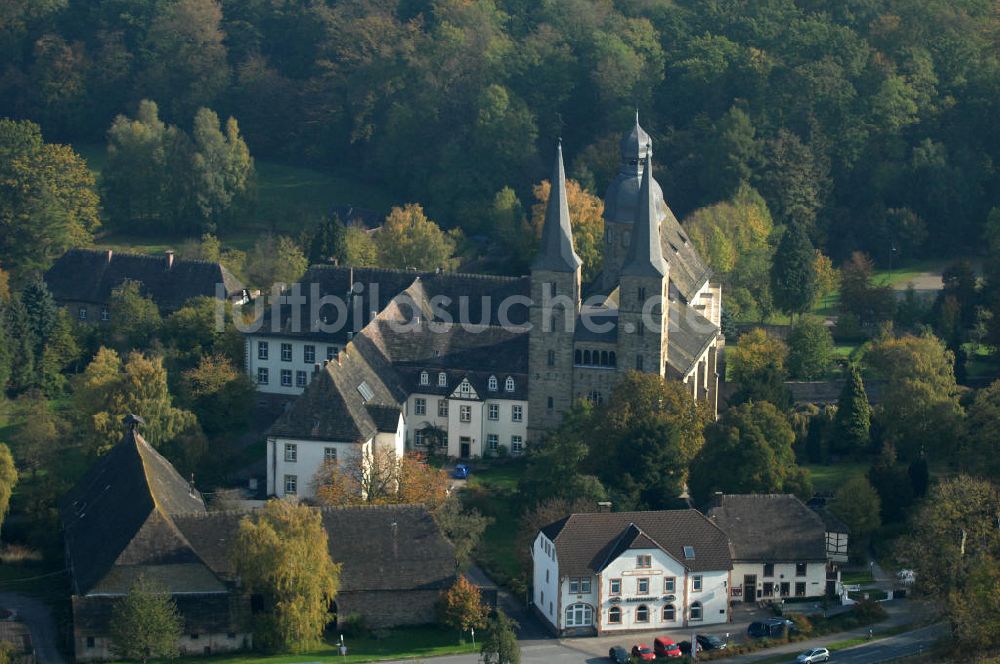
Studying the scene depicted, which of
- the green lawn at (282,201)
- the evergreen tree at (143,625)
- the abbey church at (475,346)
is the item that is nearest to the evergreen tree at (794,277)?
the abbey church at (475,346)

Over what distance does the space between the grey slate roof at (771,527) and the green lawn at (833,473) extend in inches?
290

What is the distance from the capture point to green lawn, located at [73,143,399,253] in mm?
138125

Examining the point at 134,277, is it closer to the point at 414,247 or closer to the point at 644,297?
the point at 414,247

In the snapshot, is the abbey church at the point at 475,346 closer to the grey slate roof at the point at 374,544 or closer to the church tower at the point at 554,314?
the church tower at the point at 554,314

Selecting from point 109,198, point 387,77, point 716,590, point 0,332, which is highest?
point 387,77

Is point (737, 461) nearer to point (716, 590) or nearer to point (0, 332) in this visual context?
point (716, 590)

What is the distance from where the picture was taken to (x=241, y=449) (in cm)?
9988

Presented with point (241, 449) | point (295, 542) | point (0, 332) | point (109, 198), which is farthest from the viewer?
point (109, 198)

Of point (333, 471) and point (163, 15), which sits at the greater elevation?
point (163, 15)

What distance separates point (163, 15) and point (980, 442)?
8547cm

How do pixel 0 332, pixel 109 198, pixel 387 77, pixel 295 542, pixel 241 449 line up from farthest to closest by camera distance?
pixel 387 77 → pixel 109 198 → pixel 0 332 → pixel 241 449 → pixel 295 542

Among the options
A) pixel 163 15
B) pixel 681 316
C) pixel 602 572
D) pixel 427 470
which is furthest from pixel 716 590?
pixel 163 15

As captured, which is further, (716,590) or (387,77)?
(387,77)

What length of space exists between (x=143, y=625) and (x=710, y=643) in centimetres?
1947
